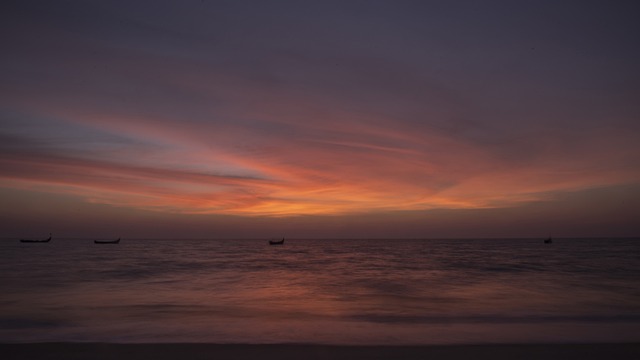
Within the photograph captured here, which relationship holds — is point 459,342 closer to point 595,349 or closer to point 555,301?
point 595,349

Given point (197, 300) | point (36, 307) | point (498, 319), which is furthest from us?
point (197, 300)

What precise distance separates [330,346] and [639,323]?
9858mm

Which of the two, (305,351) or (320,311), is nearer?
(305,351)

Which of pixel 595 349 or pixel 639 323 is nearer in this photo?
pixel 595 349

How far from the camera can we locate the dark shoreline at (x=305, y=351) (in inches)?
316

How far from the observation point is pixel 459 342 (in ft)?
31.1

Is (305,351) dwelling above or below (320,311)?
above

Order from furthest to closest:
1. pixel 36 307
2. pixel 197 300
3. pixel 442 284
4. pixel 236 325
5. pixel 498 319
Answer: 1. pixel 442 284
2. pixel 197 300
3. pixel 36 307
4. pixel 498 319
5. pixel 236 325

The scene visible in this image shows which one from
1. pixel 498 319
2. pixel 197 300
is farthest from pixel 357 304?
pixel 197 300

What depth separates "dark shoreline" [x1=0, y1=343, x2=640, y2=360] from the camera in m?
8.02

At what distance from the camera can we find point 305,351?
8523 mm

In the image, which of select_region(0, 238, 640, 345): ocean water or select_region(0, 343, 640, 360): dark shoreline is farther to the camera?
select_region(0, 238, 640, 345): ocean water

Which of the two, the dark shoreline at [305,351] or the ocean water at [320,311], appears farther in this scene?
the ocean water at [320,311]

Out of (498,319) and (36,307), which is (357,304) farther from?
(36,307)
